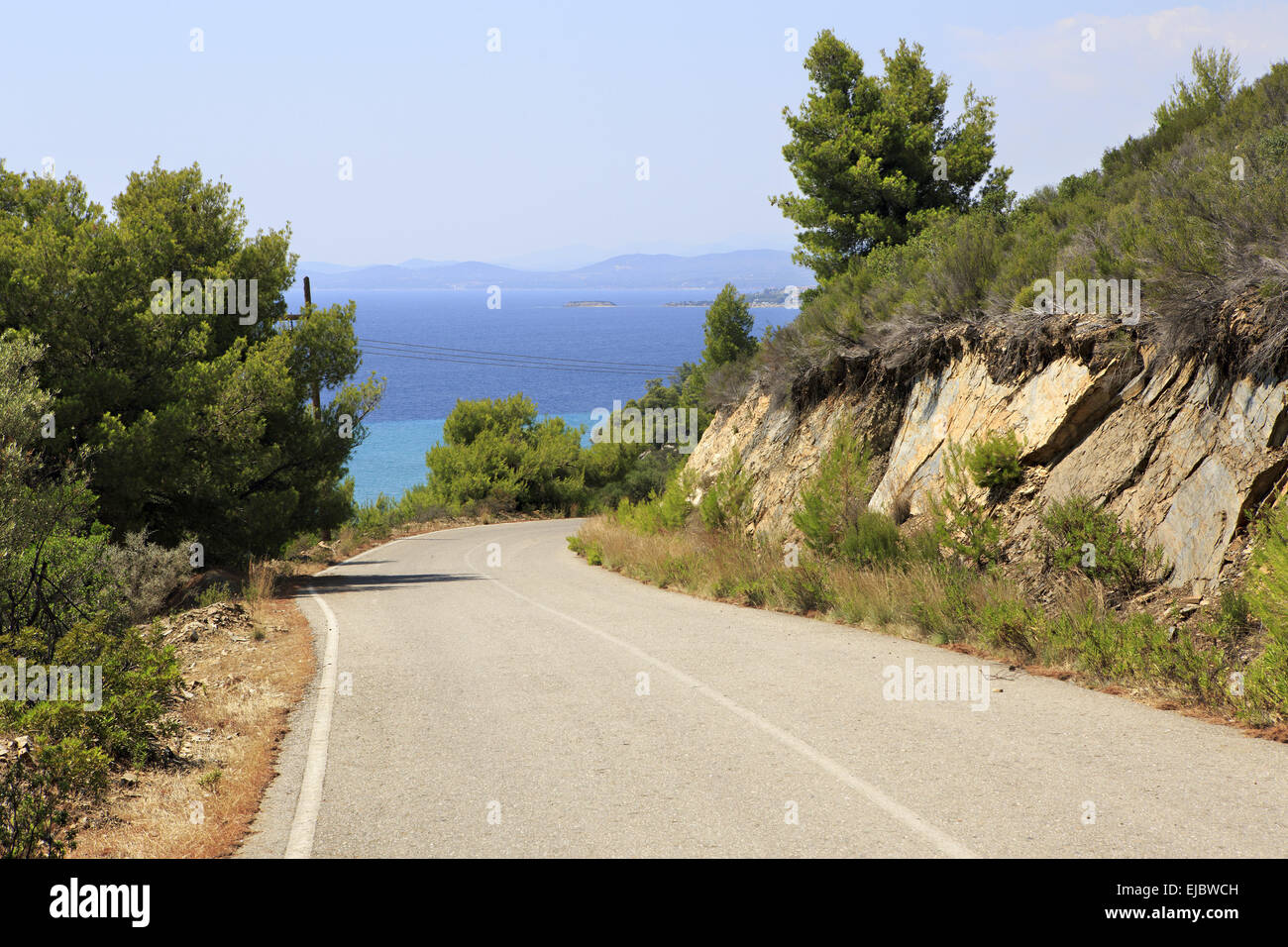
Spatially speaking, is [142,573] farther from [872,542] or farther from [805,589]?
[872,542]

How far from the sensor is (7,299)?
18188mm

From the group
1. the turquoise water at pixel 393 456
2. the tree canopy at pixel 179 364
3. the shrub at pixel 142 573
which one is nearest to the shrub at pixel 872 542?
the shrub at pixel 142 573

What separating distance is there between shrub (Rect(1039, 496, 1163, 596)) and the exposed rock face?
6.0 inches

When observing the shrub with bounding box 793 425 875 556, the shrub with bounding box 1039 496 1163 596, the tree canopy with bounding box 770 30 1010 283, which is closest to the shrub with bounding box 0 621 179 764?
the shrub with bounding box 1039 496 1163 596

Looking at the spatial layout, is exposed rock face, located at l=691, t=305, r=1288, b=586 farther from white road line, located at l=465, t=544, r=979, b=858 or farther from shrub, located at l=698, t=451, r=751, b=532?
white road line, located at l=465, t=544, r=979, b=858

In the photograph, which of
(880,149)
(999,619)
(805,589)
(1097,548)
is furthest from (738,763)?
(880,149)

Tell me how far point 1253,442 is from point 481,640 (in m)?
9.15

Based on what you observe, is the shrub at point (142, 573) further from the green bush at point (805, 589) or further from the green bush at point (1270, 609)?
the green bush at point (1270, 609)

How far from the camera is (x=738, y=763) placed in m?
6.72

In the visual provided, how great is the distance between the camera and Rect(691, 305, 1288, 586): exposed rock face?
8969 mm

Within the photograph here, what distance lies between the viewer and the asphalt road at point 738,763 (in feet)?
17.2

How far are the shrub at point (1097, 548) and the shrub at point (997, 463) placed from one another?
Result: 1.09 metres
